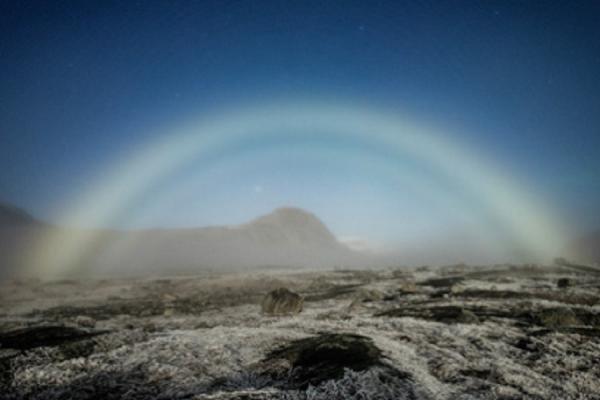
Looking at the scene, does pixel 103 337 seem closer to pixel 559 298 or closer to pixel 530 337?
pixel 530 337

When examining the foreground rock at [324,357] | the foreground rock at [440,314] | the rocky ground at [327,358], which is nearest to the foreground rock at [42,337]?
the rocky ground at [327,358]

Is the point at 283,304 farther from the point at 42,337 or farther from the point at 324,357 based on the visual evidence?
the point at 42,337

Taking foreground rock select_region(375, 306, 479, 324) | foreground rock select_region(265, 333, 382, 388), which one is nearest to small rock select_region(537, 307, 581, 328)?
foreground rock select_region(375, 306, 479, 324)

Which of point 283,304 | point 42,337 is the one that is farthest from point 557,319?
point 42,337

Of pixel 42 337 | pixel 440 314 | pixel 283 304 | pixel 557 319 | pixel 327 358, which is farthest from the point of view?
pixel 283 304

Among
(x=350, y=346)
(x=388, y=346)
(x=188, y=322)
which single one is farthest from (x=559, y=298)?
(x=188, y=322)

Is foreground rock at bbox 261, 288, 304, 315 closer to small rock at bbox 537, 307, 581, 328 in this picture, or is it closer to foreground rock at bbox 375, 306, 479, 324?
foreground rock at bbox 375, 306, 479, 324

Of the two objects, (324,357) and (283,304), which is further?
(283,304)

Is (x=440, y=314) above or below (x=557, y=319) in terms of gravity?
below
